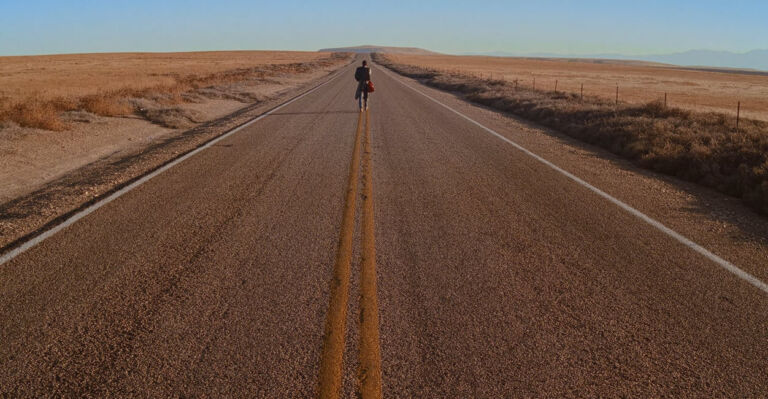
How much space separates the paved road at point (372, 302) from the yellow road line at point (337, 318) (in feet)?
0.05

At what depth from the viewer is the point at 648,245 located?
528 cm

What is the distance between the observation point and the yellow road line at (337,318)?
2.96m

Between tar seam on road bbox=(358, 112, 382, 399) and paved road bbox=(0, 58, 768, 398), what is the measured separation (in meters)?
0.02

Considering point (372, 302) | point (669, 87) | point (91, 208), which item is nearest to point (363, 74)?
point (91, 208)

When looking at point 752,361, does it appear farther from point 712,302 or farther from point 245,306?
point 245,306

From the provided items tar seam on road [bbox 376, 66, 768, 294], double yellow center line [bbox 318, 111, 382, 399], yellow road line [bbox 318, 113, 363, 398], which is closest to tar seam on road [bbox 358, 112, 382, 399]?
double yellow center line [bbox 318, 111, 382, 399]

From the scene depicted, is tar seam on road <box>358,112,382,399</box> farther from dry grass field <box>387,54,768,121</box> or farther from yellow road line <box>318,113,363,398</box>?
dry grass field <box>387,54,768,121</box>

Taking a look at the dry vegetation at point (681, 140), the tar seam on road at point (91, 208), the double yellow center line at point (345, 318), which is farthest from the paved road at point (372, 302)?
the dry vegetation at point (681, 140)

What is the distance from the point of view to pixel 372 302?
3896mm

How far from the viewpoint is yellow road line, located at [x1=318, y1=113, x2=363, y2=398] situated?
9.70 ft

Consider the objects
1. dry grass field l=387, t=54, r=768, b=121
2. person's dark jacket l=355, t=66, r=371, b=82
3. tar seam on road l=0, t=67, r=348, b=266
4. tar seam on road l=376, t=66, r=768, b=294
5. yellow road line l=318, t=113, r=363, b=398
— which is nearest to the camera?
yellow road line l=318, t=113, r=363, b=398

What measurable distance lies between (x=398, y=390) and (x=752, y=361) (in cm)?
231

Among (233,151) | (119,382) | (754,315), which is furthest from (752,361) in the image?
(233,151)

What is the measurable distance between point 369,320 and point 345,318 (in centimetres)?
18
